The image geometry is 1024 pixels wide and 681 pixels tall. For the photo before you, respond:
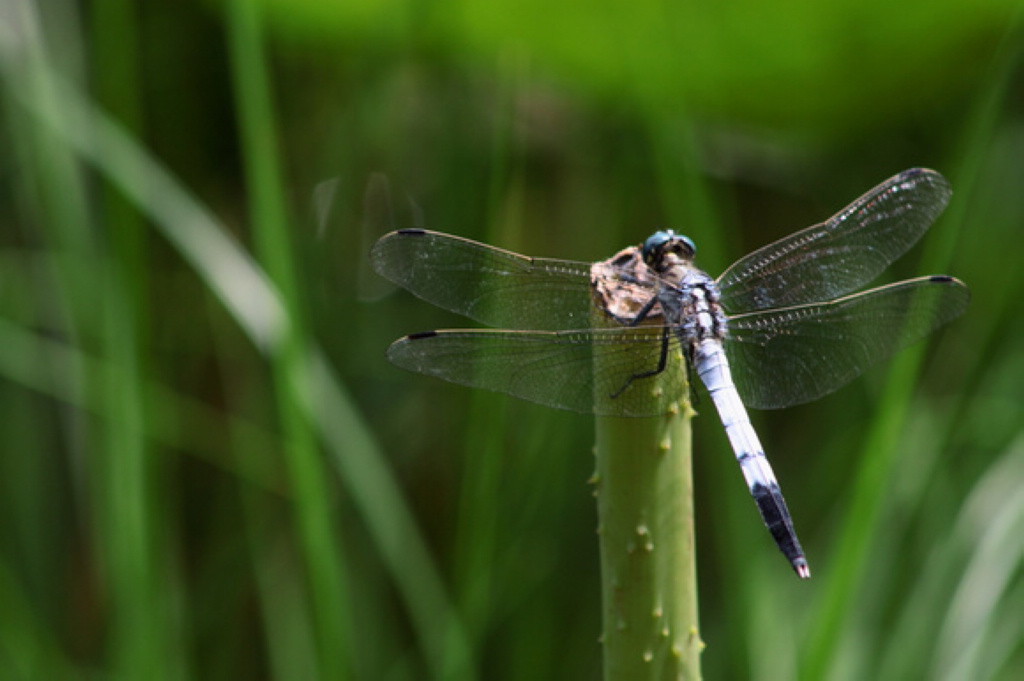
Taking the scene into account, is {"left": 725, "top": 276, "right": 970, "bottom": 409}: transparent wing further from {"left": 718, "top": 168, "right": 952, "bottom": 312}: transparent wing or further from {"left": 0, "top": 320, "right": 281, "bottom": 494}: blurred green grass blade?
{"left": 0, "top": 320, "right": 281, "bottom": 494}: blurred green grass blade

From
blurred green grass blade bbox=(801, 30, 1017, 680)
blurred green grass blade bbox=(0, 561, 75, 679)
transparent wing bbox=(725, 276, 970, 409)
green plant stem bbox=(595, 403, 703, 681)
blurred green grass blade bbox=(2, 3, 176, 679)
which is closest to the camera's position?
green plant stem bbox=(595, 403, 703, 681)

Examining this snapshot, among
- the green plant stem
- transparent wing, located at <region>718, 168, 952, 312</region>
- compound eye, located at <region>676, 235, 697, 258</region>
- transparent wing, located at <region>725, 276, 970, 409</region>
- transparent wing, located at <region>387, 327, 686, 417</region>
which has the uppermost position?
transparent wing, located at <region>718, 168, 952, 312</region>

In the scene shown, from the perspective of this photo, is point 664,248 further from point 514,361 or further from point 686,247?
point 514,361

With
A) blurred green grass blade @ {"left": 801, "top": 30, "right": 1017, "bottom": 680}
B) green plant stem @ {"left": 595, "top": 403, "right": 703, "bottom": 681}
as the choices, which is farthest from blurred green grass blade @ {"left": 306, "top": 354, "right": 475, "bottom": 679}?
green plant stem @ {"left": 595, "top": 403, "right": 703, "bottom": 681}

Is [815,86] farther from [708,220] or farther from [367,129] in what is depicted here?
[367,129]

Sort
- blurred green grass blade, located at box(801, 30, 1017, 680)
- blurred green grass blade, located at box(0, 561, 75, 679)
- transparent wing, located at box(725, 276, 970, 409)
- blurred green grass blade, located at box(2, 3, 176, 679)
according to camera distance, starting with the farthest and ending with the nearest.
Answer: blurred green grass blade, located at box(0, 561, 75, 679) → blurred green grass blade, located at box(2, 3, 176, 679) → transparent wing, located at box(725, 276, 970, 409) → blurred green grass blade, located at box(801, 30, 1017, 680)

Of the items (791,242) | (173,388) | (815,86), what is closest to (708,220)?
(791,242)

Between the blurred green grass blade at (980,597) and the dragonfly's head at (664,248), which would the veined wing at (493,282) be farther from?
the blurred green grass blade at (980,597)
